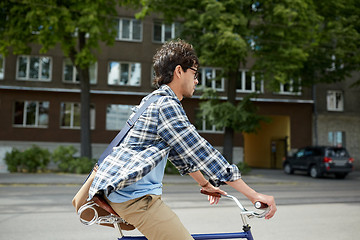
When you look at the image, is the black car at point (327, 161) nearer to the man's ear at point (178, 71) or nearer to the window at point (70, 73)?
the window at point (70, 73)

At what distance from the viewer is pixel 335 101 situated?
29.2 meters

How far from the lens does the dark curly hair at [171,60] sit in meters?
2.09

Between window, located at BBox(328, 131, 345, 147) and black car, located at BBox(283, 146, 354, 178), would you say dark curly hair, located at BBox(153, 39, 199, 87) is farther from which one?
window, located at BBox(328, 131, 345, 147)

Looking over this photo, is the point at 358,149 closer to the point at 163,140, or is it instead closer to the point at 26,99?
the point at 26,99

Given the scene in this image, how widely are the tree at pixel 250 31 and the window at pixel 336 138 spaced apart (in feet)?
41.3

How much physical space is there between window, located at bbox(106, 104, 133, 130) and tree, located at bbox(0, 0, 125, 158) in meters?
7.13

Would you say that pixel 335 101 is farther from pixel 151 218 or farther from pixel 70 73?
pixel 151 218

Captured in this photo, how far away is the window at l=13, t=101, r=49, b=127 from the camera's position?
24.4 m

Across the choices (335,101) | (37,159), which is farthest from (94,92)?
(335,101)

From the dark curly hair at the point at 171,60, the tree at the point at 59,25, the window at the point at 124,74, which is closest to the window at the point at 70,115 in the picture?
the window at the point at 124,74

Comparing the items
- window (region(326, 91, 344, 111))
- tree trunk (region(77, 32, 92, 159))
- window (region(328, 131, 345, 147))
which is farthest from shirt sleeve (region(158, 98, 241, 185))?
window (region(326, 91, 344, 111))

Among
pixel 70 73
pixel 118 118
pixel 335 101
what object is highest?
pixel 70 73

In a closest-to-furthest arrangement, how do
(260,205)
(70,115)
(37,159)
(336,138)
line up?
(260,205) → (37,159) → (70,115) → (336,138)

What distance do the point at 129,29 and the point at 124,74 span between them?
3.17 m
